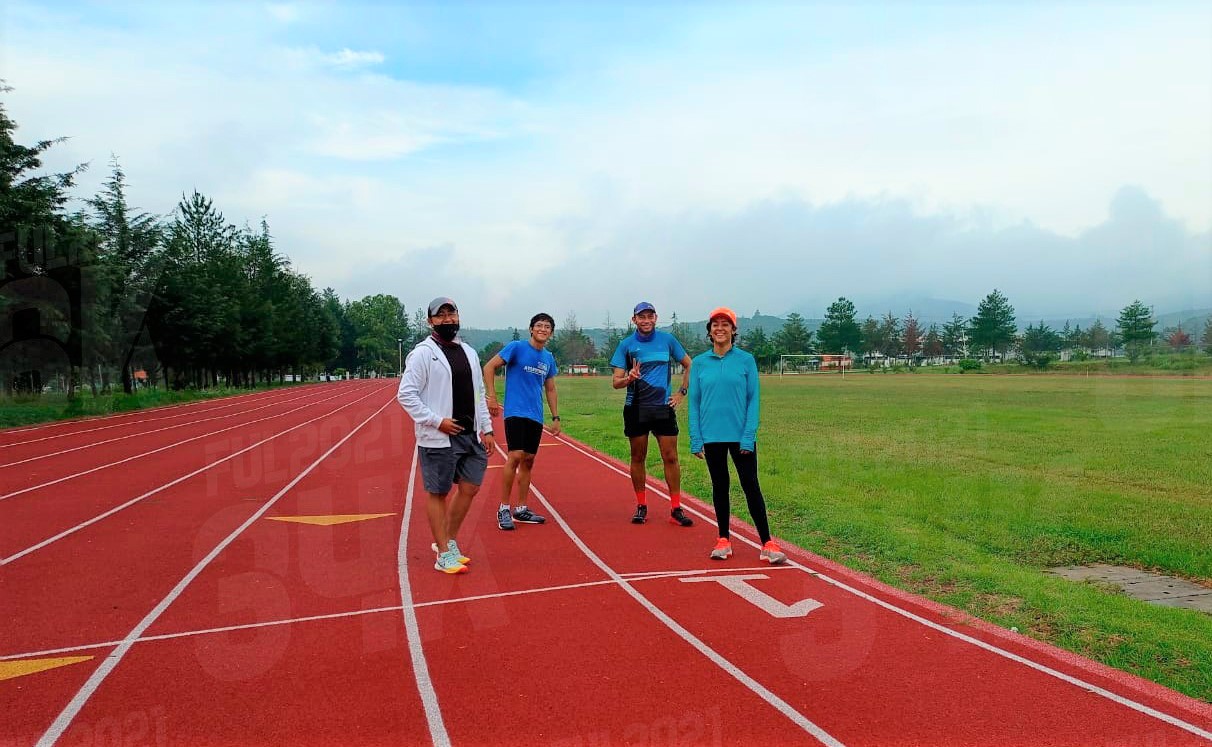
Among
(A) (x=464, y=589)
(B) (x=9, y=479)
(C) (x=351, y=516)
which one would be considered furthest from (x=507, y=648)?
(B) (x=9, y=479)

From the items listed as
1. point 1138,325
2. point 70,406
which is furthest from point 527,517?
point 1138,325

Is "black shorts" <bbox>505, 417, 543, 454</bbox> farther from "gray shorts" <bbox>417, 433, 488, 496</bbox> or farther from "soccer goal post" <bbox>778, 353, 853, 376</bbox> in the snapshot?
"soccer goal post" <bbox>778, 353, 853, 376</bbox>

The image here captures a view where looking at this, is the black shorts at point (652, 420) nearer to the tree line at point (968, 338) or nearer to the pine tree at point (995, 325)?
the tree line at point (968, 338)

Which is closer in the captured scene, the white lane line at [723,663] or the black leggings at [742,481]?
the white lane line at [723,663]

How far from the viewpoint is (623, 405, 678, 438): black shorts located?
6789mm

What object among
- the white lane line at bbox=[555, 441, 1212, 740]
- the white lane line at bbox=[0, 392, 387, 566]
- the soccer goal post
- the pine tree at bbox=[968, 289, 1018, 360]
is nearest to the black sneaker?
the white lane line at bbox=[555, 441, 1212, 740]

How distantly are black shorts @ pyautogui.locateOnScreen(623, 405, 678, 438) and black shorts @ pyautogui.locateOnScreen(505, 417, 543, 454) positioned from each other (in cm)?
81

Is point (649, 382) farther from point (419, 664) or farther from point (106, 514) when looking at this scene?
point (106, 514)

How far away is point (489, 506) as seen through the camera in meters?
8.06

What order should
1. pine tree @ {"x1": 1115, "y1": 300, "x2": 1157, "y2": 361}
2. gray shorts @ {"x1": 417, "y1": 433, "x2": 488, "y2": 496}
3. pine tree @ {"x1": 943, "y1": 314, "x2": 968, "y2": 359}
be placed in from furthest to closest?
pine tree @ {"x1": 943, "y1": 314, "x2": 968, "y2": 359}
pine tree @ {"x1": 1115, "y1": 300, "x2": 1157, "y2": 361}
gray shorts @ {"x1": 417, "y1": 433, "x2": 488, "y2": 496}

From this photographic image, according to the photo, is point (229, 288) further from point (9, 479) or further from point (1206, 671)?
point (1206, 671)

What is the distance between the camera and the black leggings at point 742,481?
18.6 feet

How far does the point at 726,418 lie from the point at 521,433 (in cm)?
187

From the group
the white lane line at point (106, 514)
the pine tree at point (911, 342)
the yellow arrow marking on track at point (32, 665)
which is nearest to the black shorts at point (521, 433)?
the yellow arrow marking on track at point (32, 665)
